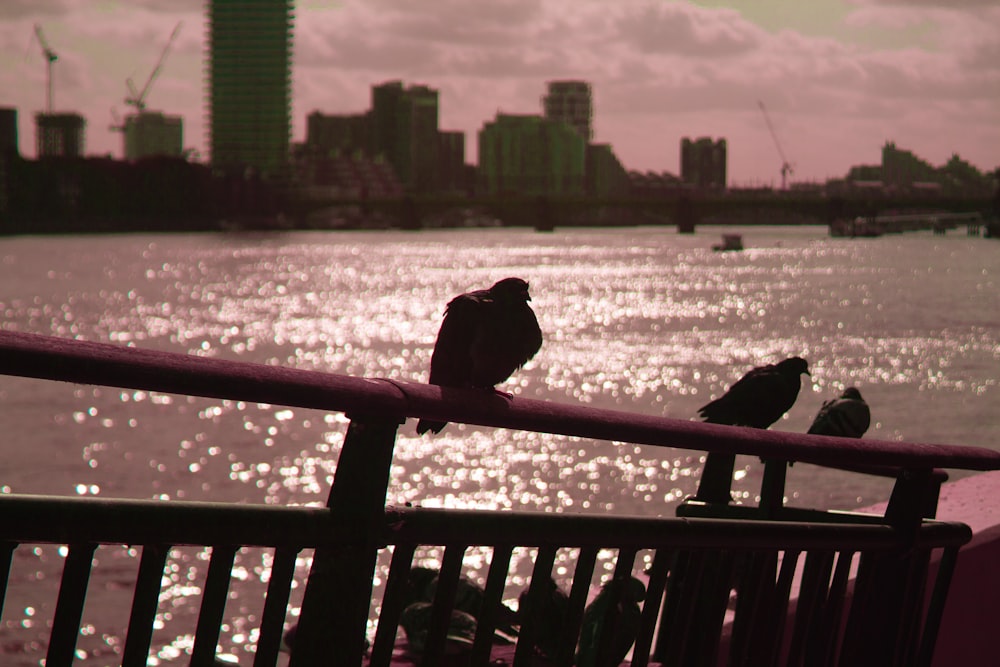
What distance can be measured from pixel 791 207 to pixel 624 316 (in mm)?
69386

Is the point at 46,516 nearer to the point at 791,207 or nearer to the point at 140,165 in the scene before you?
the point at 791,207

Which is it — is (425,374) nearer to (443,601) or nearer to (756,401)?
Result: (756,401)

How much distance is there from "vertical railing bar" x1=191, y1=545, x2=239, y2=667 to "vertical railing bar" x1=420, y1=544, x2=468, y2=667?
0.37 m

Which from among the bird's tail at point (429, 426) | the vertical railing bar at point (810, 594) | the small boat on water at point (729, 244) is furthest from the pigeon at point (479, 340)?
the small boat on water at point (729, 244)

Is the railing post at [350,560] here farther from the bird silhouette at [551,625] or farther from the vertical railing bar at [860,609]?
the vertical railing bar at [860,609]

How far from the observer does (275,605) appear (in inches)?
75.2

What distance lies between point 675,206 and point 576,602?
134209mm

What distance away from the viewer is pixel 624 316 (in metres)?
62.2

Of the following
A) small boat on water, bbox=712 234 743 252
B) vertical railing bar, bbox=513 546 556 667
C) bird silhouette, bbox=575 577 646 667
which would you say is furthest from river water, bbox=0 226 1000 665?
small boat on water, bbox=712 234 743 252

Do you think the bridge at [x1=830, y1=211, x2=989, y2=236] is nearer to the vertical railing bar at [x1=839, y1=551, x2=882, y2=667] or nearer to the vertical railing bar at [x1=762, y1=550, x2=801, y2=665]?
the vertical railing bar at [x1=839, y1=551, x2=882, y2=667]

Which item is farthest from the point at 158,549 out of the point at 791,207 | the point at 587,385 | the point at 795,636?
the point at 791,207

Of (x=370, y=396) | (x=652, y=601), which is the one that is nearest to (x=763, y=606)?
(x=652, y=601)

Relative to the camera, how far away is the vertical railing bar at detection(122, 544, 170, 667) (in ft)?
5.77

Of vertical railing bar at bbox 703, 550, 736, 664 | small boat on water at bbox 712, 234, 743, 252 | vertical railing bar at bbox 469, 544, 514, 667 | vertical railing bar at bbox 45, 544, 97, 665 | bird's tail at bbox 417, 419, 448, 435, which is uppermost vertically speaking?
bird's tail at bbox 417, 419, 448, 435
